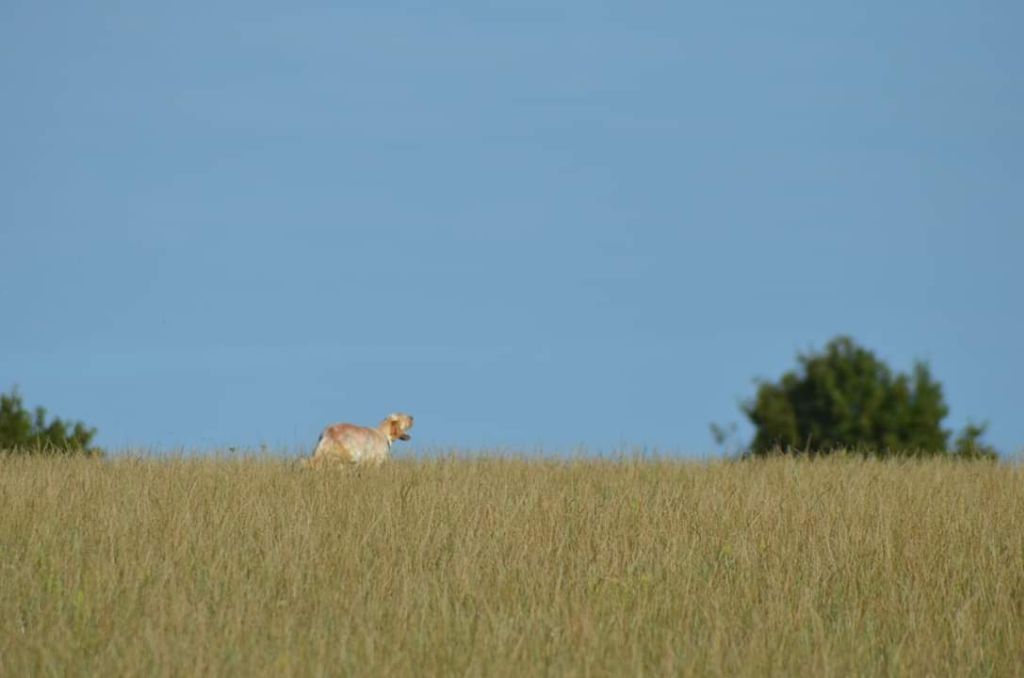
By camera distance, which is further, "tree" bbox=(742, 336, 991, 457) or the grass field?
"tree" bbox=(742, 336, 991, 457)

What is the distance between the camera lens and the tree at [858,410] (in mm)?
19984

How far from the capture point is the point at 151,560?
735cm

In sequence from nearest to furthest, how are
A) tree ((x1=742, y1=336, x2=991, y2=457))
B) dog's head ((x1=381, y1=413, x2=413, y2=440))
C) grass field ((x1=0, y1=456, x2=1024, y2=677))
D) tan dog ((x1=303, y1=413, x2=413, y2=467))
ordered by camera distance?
grass field ((x1=0, y1=456, x2=1024, y2=677)), tan dog ((x1=303, y1=413, x2=413, y2=467)), dog's head ((x1=381, y1=413, x2=413, y2=440)), tree ((x1=742, y1=336, x2=991, y2=457))

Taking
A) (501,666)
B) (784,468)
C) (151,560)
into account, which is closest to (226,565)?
(151,560)

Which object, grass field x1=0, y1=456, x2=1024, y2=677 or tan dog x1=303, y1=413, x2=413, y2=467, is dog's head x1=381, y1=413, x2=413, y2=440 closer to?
tan dog x1=303, y1=413, x2=413, y2=467

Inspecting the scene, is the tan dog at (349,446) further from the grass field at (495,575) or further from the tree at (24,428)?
the tree at (24,428)

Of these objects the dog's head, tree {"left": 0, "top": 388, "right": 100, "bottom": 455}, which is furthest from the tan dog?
tree {"left": 0, "top": 388, "right": 100, "bottom": 455}

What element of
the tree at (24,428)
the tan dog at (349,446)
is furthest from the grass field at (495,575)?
the tree at (24,428)

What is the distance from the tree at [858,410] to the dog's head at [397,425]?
27.6 feet

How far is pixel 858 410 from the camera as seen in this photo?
20.1 meters

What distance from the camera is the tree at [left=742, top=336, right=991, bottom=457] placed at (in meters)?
20.0

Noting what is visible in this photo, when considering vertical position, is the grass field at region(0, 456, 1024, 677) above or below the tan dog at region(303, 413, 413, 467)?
below

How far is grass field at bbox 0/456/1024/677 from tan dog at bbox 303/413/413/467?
0.45 m

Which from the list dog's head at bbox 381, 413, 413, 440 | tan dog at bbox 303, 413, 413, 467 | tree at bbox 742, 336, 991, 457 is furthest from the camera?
tree at bbox 742, 336, 991, 457
